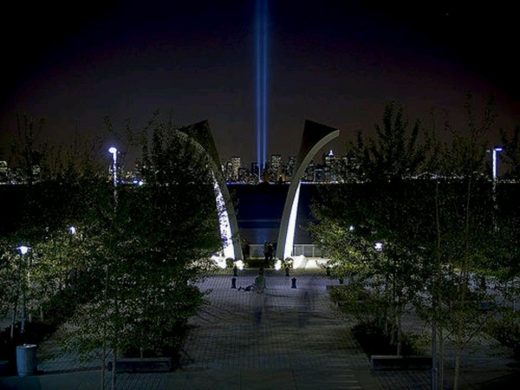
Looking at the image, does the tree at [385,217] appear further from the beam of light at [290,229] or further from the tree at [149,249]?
the beam of light at [290,229]

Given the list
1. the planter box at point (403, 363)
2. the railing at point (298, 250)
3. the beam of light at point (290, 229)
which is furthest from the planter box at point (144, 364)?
the railing at point (298, 250)

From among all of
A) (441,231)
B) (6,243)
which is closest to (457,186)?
(441,231)

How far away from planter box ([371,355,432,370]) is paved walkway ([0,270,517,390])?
0.23 metres

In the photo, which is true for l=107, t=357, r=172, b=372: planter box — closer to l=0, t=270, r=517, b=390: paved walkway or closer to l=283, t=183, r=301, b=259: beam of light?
l=0, t=270, r=517, b=390: paved walkway

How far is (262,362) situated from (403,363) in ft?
12.9

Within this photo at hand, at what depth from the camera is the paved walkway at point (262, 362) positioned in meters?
17.8

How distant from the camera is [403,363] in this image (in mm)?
19031

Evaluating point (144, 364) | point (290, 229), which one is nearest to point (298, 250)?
point (290, 229)

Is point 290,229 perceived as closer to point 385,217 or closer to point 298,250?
point 298,250

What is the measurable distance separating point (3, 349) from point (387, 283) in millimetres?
11311

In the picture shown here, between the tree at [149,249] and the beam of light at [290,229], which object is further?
the beam of light at [290,229]

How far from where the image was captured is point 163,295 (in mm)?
16953

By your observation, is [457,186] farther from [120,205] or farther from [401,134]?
[120,205]

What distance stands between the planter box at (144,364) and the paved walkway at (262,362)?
0.28m
